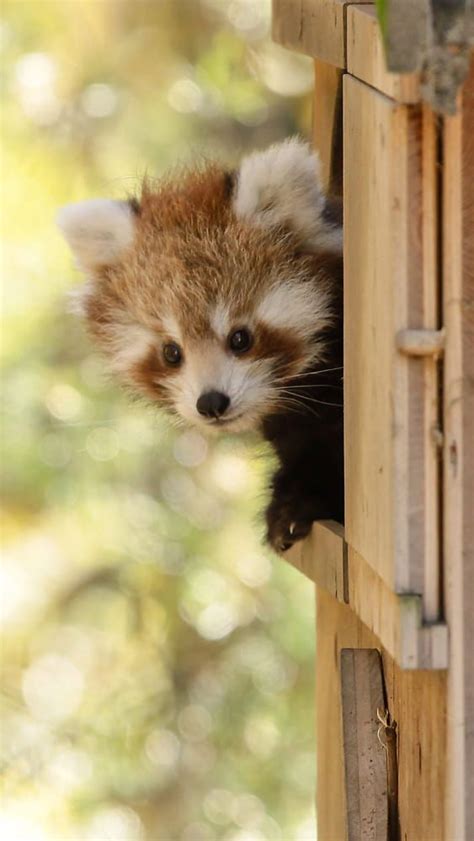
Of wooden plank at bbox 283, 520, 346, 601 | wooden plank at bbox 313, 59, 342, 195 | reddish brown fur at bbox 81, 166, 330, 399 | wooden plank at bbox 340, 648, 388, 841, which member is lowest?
wooden plank at bbox 340, 648, 388, 841

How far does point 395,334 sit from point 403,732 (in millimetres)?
731

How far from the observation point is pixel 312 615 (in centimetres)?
514

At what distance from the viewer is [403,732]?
211cm

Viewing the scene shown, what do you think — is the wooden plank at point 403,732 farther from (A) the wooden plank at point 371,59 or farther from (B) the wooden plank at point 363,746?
(A) the wooden plank at point 371,59

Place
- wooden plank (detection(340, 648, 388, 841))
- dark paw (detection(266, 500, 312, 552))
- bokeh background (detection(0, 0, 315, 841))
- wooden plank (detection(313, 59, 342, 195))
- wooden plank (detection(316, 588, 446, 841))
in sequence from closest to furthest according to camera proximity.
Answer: wooden plank (detection(316, 588, 446, 841)) → wooden plank (detection(340, 648, 388, 841)) → dark paw (detection(266, 500, 312, 552)) → wooden plank (detection(313, 59, 342, 195)) → bokeh background (detection(0, 0, 315, 841))

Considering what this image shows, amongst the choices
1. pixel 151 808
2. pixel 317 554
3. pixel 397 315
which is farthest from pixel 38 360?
pixel 397 315

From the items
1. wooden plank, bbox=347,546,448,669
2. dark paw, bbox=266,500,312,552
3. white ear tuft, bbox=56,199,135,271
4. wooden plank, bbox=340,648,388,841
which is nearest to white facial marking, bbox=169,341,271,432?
dark paw, bbox=266,500,312,552

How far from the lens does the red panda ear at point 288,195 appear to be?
2.65 meters

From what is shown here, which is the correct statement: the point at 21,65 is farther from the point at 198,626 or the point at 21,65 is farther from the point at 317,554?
the point at 317,554

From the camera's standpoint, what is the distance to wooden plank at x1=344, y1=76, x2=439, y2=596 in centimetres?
166

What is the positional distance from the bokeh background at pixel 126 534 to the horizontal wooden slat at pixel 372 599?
230 centimetres

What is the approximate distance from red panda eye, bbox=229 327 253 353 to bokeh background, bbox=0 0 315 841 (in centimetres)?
213

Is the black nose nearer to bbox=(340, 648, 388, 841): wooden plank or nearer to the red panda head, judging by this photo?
the red panda head

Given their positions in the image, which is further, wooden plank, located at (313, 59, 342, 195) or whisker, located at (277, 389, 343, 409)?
wooden plank, located at (313, 59, 342, 195)
